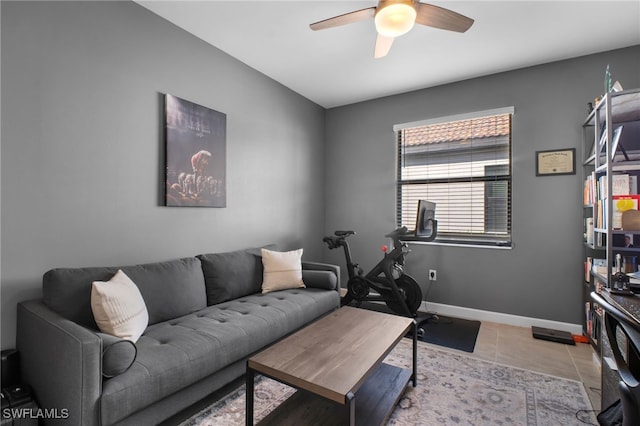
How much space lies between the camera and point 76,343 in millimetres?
1325

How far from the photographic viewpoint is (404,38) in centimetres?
274

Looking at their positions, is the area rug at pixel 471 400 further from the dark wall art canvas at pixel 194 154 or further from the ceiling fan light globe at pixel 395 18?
the ceiling fan light globe at pixel 395 18

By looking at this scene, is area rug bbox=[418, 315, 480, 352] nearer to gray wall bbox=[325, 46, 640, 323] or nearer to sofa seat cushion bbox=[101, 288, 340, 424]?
gray wall bbox=[325, 46, 640, 323]

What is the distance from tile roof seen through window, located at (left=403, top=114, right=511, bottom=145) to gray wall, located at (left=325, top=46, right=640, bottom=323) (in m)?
0.13

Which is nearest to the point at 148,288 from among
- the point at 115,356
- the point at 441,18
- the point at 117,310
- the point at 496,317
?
the point at 117,310

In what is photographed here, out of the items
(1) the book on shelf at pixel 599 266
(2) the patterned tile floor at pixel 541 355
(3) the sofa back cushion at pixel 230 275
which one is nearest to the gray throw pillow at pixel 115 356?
(3) the sofa back cushion at pixel 230 275

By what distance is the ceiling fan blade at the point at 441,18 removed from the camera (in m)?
1.91

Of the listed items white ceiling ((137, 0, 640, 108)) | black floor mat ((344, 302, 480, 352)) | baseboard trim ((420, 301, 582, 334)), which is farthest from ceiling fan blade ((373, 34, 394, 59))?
baseboard trim ((420, 301, 582, 334))

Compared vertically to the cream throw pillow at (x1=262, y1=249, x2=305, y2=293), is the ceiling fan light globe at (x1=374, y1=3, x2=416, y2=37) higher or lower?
higher

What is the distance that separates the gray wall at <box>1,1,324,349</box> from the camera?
1.76 meters

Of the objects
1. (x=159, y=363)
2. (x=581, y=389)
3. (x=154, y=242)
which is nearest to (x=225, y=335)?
(x=159, y=363)

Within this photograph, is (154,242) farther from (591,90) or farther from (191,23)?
(591,90)

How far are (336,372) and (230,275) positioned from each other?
1505mm

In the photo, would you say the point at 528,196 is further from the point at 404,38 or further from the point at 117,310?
the point at 117,310
